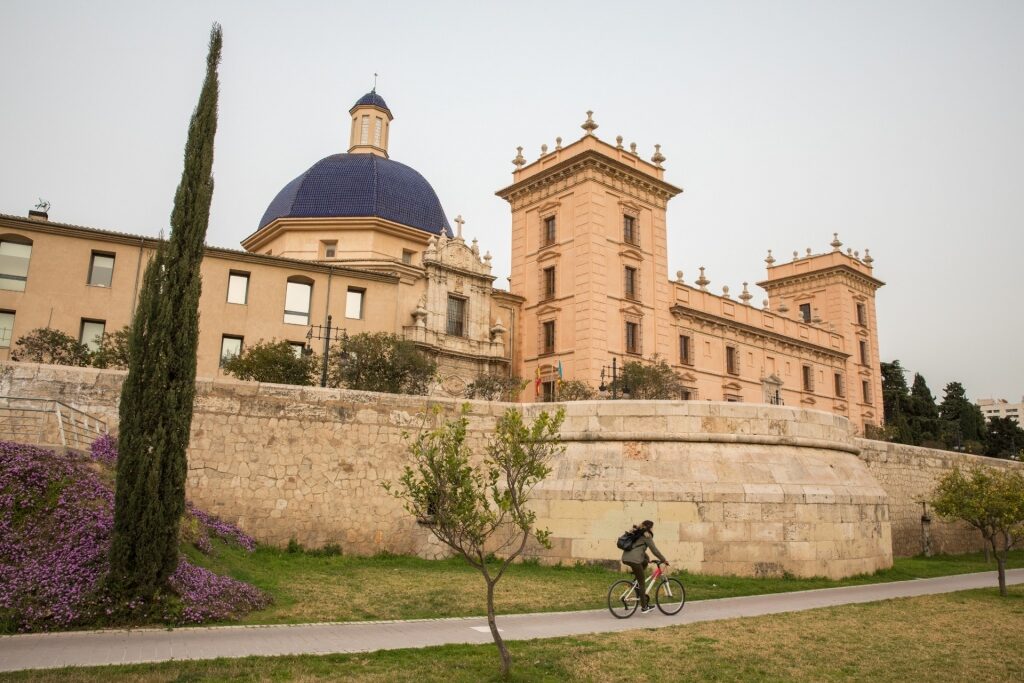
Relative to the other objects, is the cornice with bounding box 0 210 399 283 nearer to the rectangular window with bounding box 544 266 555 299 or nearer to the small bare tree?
the rectangular window with bounding box 544 266 555 299

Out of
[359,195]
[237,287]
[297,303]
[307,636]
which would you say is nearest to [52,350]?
[237,287]

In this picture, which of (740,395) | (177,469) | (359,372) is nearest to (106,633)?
(177,469)

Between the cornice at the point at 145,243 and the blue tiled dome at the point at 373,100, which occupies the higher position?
the blue tiled dome at the point at 373,100

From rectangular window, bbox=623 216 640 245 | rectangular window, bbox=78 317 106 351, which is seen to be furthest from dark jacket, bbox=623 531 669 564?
rectangular window, bbox=623 216 640 245

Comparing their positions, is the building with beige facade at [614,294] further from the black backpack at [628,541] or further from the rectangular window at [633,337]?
the black backpack at [628,541]

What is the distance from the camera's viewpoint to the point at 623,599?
10648 millimetres

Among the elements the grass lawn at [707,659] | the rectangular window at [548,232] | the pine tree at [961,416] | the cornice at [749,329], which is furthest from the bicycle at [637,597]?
the pine tree at [961,416]

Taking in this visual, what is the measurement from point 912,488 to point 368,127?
32.7 meters

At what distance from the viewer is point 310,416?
15648 mm

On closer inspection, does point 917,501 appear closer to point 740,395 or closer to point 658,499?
point 658,499

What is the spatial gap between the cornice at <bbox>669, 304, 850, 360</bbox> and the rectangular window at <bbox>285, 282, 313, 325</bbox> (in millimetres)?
19332

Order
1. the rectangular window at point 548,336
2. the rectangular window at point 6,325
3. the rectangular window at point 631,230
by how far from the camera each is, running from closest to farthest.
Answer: the rectangular window at point 6,325
the rectangular window at point 548,336
the rectangular window at point 631,230

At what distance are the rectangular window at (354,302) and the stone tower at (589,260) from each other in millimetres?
9362

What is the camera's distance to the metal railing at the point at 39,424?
12.9 metres
